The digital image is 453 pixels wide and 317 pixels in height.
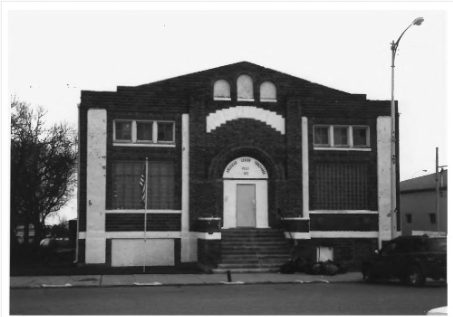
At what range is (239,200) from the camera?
30.7 metres

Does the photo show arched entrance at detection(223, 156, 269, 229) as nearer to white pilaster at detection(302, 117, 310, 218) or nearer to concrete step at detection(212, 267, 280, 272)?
white pilaster at detection(302, 117, 310, 218)

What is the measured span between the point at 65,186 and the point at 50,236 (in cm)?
367

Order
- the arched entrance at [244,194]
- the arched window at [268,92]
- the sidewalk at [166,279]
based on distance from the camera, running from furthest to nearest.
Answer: the arched window at [268,92] → the arched entrance at [244,194] → the sidewalk at [166,279]

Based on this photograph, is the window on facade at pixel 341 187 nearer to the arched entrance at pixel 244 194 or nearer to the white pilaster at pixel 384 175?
the white pilaster at pixel 384 175

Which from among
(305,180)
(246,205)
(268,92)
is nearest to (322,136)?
(305,180)

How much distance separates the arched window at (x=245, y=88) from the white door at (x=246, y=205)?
3796 mm

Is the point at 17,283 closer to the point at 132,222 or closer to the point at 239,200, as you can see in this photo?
the point at 132,222

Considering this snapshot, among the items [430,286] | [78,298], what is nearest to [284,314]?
[78,298]

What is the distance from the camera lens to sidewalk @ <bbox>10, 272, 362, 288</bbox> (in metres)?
22.8

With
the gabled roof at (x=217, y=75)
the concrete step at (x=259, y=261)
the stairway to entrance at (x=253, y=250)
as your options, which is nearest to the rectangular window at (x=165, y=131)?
the gabled roof at (x=217, y=75)

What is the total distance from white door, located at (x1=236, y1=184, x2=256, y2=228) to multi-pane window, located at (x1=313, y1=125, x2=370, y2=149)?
359cm

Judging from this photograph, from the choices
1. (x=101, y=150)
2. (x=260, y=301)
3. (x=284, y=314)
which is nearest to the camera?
(x=284, y=314)

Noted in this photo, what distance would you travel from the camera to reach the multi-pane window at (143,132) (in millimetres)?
30203

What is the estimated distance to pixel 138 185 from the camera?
30109 millimetres
